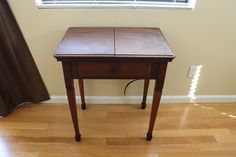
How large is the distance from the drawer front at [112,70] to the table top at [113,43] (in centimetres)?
7

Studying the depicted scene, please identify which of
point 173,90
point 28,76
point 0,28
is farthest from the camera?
point 173,90

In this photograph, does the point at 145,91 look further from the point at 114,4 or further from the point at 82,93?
the point at 114,4

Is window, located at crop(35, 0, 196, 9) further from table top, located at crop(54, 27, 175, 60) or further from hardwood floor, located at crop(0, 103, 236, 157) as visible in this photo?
hardwood floor, located at crop(0, 103, 236, 157)

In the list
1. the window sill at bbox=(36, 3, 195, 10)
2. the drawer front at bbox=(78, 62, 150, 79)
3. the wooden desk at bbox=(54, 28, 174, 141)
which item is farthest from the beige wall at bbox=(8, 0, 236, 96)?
the drawer front at bbox=(78, 62, 150, 79)

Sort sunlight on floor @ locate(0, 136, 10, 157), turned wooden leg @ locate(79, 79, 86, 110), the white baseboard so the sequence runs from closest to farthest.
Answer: sunlight on floor @ locate(0, 136, 10, 157) → turned wooden leg @ locate(79, 79, 86, 110) → the white baseboard

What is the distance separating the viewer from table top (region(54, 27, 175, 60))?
114 cm

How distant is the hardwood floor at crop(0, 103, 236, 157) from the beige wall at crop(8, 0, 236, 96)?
Answer: 0.23 meters

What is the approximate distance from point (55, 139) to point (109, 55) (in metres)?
0.82

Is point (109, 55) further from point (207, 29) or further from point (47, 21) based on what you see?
Answer: point (207, 29)

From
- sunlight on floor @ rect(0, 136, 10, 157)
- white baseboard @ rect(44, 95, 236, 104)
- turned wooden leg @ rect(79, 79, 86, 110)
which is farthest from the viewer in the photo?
white baseboard @ rect(44, 95, 236, 104)

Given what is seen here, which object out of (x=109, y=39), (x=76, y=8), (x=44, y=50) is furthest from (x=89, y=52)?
(x=44, y=50)

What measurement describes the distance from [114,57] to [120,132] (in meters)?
0.72

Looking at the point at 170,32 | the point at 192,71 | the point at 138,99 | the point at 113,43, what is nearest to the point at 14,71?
the point at 113,43

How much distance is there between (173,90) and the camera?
6.09 feet
